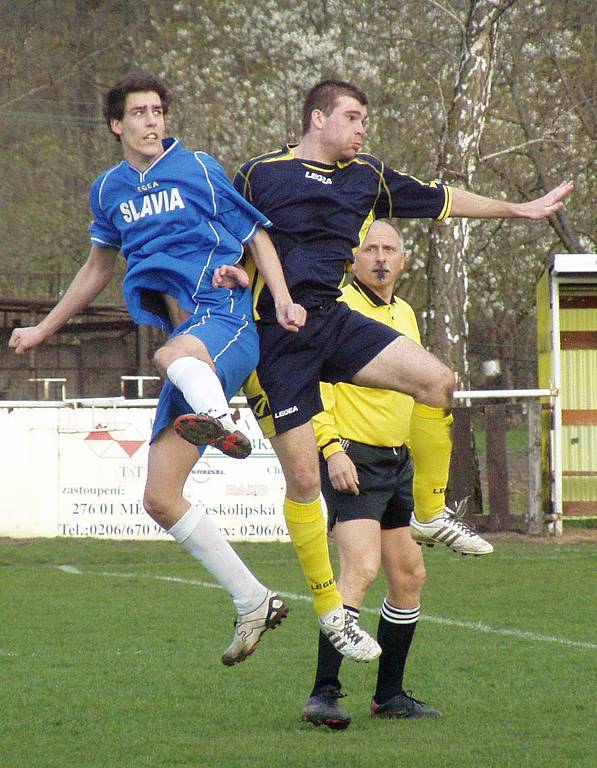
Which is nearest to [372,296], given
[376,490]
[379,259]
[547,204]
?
[379,259]

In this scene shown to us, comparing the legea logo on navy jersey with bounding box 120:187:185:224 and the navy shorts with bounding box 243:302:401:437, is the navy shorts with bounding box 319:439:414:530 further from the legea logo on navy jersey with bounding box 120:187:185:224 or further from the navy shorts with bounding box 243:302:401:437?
the legea logo on navy jersey with bounding box 120:187:185:224

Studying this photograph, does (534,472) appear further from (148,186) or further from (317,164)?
(148,186)

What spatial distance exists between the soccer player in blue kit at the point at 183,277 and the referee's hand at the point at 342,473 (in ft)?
2.64

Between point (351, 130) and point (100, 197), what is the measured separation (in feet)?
3.68

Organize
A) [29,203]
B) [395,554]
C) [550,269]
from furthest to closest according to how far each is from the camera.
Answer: [29,203], [550,269], [395,554]

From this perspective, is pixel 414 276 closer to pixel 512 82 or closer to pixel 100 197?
pixel 512 82

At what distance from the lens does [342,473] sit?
6.21 m

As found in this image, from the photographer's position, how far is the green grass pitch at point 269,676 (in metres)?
5.62

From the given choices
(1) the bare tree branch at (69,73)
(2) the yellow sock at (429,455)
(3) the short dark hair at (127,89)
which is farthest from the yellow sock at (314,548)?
(1) the bare tree branch at (69,73)

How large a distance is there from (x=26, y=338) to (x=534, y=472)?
10.6 meters

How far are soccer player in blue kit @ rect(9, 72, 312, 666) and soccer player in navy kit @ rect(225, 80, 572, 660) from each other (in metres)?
0.21

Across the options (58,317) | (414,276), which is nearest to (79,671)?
(58,317)

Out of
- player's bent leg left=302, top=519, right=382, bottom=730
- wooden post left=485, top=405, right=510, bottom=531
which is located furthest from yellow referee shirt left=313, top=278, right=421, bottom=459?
wooden post left=485, top=405, right=510, bottom=531

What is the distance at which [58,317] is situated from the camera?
5.70 m
